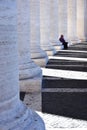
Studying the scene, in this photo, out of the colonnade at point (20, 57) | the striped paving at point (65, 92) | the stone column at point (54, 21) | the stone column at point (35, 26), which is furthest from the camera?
the stone column at point (54, 21)

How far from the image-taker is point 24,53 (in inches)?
645

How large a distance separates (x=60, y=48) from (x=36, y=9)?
20140 millimetres

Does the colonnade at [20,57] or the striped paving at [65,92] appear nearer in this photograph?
the colonnade at [20,57]

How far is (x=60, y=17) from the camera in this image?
152 ft

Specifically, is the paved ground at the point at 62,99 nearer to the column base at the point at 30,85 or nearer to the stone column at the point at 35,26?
the column base at the point at 30,85

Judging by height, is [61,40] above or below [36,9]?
below

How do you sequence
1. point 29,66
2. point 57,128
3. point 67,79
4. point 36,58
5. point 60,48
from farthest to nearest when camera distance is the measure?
point 60,48 → point 36,58 → point 67,79 → point 29,66 → point 57,128

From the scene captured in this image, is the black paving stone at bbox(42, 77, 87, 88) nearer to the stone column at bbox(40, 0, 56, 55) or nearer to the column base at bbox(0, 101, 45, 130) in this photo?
the column base at bbox(0, 101, 45, 130)

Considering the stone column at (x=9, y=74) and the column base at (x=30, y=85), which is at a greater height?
the stone column at (x=9, y=74)

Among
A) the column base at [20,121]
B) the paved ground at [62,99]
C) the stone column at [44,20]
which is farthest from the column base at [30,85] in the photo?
the stone column at [44,20]

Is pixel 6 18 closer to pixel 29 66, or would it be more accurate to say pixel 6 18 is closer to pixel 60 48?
pixel 29 66

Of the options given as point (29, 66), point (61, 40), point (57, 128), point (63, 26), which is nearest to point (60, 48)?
point (61, 40)

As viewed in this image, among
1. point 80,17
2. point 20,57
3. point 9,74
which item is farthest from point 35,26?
point 80,17

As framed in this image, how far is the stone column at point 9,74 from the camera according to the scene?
800 centimetres
